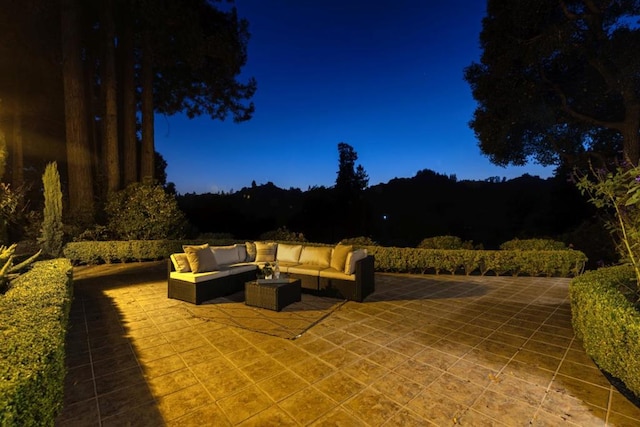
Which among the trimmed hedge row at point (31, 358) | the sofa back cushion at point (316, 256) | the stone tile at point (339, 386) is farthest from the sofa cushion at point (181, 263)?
the stone tile at point (339, 386)

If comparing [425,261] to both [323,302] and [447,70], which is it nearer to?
[323,302]

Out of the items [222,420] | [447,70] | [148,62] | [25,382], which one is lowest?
[222,420]

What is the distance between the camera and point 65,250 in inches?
357

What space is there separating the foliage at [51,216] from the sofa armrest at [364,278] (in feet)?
30.0

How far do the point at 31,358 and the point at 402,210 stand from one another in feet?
83.4

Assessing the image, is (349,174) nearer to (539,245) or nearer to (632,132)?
(539,245)

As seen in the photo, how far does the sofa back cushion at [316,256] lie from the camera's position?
251 inches

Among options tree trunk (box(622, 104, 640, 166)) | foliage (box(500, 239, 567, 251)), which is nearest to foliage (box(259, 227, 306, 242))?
foliage (box(500, 239, 567, 251))

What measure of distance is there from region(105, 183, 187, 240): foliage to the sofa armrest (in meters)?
7.96

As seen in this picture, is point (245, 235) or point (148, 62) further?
point (245, 235)

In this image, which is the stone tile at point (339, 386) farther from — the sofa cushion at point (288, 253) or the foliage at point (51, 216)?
the foliage at point (51, 216)

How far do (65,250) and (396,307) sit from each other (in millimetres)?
10221

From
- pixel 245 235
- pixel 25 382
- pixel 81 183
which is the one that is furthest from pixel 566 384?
pixel 245 235

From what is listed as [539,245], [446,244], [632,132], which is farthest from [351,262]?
[632,132]
